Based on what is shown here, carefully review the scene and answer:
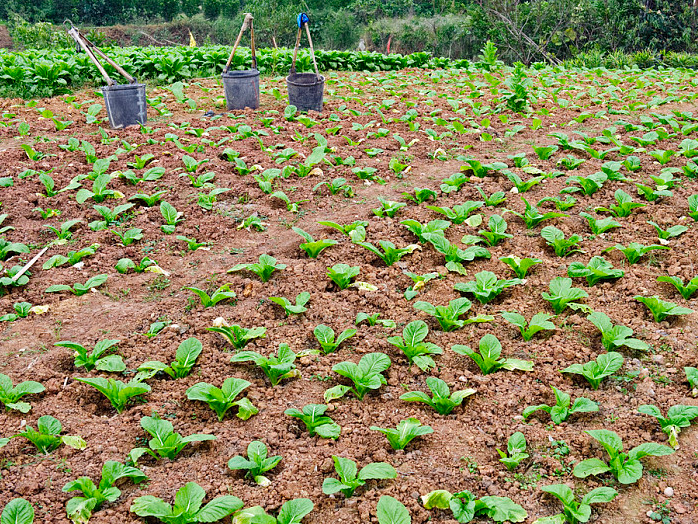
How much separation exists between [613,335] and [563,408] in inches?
24.4

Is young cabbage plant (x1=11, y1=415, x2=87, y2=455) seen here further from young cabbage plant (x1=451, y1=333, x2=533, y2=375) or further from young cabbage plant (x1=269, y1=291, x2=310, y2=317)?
young cabbage plant (x1=451, y1=333, x2=533, y2=375)

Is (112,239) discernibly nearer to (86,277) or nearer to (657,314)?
(86,277)

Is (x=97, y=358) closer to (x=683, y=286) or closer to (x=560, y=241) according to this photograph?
(x=560, y=241)

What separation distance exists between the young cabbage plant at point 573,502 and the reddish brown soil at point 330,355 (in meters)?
0.06

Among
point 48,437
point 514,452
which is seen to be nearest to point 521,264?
point 514,452

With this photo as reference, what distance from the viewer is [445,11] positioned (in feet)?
99.3

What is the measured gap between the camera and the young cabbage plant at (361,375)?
9.10 feet

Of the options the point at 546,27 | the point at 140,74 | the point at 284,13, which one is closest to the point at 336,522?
the point at 140,74

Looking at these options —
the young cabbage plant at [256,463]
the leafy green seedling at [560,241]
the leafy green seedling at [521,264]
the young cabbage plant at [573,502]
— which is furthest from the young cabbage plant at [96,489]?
the leafy green seedling at [560,241]

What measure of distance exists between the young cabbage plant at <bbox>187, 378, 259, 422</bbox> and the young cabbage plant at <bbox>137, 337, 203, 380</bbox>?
0.72 feet

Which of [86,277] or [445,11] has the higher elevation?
[445,11]

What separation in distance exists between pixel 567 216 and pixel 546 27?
1930 centimetres

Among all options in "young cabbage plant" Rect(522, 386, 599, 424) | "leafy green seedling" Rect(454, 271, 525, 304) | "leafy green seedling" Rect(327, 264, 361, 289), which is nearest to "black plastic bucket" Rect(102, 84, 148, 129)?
"leafy green seedling" Rect(327, 264, 361, 289)

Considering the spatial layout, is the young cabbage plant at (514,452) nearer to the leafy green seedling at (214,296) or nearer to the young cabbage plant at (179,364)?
the young cabbage plant at (179,364)
